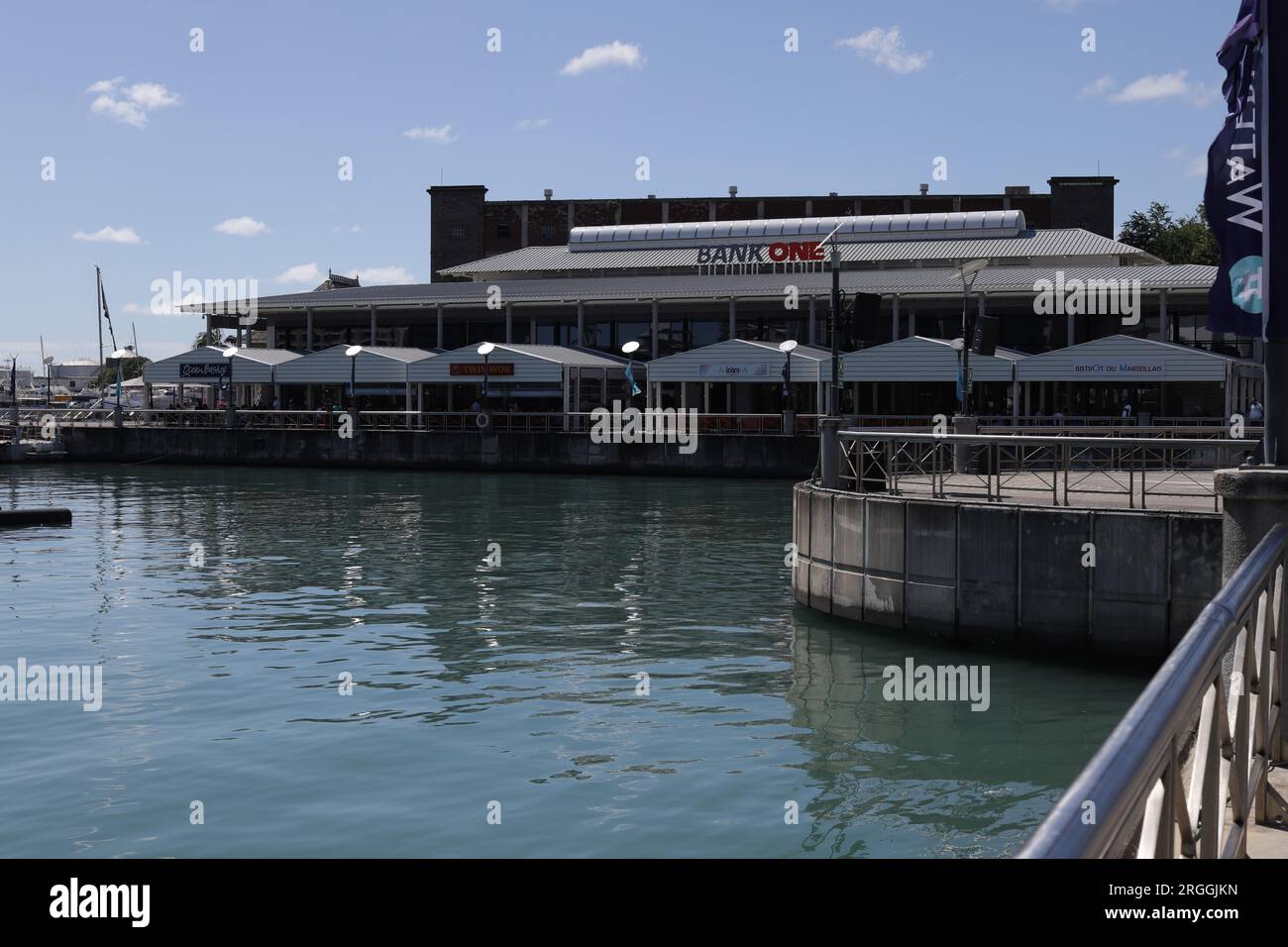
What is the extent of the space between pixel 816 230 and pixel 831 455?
5772 centimetres

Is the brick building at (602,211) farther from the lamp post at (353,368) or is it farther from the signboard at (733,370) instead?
the signboard at (733,370)

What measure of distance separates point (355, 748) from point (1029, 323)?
55115 millimetres

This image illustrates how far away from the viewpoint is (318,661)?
1691 centimetres

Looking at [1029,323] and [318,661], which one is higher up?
[1029,323]

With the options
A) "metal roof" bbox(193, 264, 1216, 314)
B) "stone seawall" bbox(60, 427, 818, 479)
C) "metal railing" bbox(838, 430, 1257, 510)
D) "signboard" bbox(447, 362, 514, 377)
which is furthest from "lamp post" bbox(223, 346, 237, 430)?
"metal railing" bbox(838, 430, 1257, 510)

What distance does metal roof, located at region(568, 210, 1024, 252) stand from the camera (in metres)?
72.8

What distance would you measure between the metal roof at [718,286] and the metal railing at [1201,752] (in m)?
52.4

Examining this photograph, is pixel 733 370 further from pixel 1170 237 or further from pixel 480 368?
pixel 1170 237

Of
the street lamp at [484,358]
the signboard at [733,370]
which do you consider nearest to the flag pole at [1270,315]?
the signboard at [733,370]

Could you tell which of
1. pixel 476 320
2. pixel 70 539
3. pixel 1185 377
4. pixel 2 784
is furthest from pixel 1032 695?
pixel 476 320

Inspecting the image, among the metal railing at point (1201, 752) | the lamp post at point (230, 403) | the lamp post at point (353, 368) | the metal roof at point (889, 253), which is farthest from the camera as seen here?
the metal roof at point (889, 253)

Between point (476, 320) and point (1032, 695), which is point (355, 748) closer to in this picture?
point (1032, 695)

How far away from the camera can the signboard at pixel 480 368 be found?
59844mm

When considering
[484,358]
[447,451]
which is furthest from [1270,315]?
[484,358]
